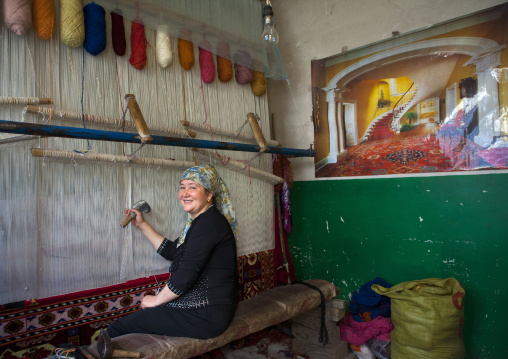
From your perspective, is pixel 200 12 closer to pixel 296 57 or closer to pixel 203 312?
pixel 296 57

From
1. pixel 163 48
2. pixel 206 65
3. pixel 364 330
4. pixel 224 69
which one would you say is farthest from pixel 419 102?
pixel 163 48

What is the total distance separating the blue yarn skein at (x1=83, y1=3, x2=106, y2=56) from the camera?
2059 millimetres

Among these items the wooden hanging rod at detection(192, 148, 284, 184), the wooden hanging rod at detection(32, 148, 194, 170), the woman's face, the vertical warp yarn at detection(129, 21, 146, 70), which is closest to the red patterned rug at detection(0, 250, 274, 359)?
the woman's face

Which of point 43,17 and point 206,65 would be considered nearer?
point 43,17

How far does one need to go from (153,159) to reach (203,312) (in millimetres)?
956

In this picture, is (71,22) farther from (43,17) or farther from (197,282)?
(197,282)

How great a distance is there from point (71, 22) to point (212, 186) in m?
1.20

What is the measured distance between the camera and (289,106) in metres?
3.55

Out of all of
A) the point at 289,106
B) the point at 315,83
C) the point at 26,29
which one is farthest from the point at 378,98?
the point at 26,29

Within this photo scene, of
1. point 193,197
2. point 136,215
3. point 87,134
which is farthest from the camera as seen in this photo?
point 136,215

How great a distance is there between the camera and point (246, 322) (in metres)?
2.13

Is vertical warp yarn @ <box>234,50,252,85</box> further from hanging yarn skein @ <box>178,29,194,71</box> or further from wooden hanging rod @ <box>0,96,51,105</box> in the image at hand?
wooden hanging rod @ <box>0,96,51,105</box>

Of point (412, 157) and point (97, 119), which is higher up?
point (97, 119)

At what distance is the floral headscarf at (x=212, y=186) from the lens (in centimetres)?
206
